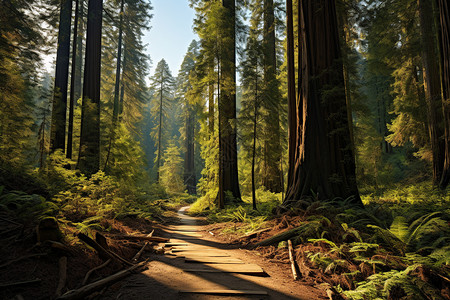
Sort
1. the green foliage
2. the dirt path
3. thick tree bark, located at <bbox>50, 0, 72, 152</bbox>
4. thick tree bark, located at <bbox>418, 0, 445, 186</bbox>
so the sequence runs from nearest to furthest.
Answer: the dirt path
thick tree bark, located at <bbox>418, 0, 445, 186</bbox>
thick tree bark, located at <bbox>50, 0, 72, 152</bbox>
the green foliage

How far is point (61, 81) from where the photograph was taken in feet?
36.9

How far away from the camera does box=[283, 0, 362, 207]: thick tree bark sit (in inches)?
235

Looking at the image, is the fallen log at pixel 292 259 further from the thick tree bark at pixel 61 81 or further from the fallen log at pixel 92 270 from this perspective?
the thick tree bark at pixel 61 81

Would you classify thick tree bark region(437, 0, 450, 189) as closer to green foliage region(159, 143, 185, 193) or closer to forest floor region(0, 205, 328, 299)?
forest floor region(0, 205, 328, 299)

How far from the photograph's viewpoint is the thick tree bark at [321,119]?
5.98 m

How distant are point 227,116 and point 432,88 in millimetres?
9668

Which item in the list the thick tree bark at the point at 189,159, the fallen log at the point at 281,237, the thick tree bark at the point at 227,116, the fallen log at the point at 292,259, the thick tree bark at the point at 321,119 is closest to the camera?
the fallen log at the point at 292,259

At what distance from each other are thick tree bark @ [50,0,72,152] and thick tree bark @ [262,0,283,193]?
31.3ft

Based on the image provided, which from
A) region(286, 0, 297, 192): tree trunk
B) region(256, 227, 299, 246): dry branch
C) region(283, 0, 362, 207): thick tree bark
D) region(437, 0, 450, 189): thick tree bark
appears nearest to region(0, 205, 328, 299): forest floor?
region(256, 227, 299, 246): dry branch

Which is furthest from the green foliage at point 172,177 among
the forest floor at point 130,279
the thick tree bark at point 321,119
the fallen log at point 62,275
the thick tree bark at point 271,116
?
the fallen log at point 62,275

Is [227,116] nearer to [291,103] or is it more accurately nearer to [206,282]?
[291,103]

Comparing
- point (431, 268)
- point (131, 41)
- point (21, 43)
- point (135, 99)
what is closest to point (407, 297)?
point (431, 268)

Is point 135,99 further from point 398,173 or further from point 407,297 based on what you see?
point 398,173

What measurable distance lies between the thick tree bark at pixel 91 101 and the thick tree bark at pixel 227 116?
580 cm
